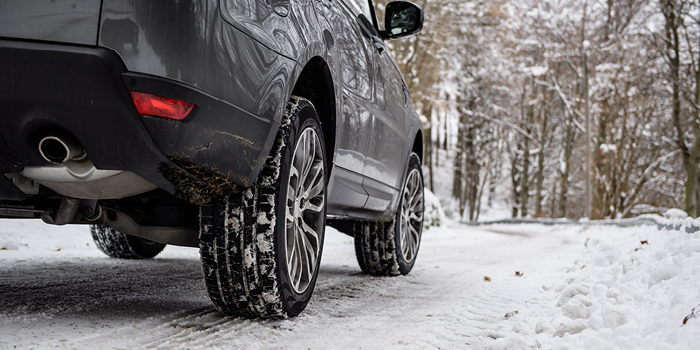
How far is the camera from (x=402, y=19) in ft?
13.1

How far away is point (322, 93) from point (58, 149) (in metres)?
1.31

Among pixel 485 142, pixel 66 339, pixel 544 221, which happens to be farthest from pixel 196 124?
pixel 485 142

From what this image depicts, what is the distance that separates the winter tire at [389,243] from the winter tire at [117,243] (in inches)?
68.9

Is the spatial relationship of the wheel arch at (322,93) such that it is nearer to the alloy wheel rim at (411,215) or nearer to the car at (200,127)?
the car at (200,127)

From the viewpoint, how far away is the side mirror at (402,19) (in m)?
3.93

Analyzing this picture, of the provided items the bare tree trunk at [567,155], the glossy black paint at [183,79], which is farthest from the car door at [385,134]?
the bare tree trunk at [567,155]

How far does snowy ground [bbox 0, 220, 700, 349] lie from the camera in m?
1.99

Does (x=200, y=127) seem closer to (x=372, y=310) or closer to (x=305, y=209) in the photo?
(x=305, y=209)

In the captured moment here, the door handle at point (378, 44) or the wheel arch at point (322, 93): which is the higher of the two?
the door handle at point (378, 44)

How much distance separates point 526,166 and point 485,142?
3820 mm

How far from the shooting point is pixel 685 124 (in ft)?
74.3

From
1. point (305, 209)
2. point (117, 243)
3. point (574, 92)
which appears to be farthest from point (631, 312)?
point (574, 92)

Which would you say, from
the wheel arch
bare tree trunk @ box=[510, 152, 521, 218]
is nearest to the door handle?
the wheel arch

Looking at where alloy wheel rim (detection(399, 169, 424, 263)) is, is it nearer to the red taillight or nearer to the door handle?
the door handle
